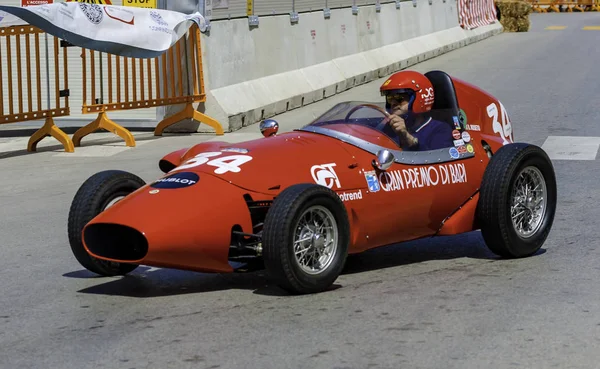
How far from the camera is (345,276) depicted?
7320mm

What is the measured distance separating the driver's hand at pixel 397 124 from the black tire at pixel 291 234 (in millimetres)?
1113

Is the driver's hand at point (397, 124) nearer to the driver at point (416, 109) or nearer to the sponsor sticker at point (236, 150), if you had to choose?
the driver at point (416, 109)

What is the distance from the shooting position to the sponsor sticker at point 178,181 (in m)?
6.76

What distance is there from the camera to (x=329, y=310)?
6.36 meters

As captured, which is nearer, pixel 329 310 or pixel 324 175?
pixel 329 310

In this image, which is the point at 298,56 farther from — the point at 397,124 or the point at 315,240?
the point at 315,240

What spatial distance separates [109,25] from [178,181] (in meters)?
7.36

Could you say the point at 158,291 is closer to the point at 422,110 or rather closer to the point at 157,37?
the point at 422,110

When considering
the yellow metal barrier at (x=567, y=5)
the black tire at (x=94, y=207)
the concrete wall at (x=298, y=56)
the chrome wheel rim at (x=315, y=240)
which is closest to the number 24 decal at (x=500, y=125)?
the chrome wheel rim at (x=315, y=240)

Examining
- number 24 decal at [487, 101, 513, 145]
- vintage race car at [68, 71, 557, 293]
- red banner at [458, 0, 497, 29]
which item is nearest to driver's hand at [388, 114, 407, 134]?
vintage race car at [68, 71, 557, 293]

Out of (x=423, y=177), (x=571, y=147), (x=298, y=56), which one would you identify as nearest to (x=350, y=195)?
(x=423, y=177)

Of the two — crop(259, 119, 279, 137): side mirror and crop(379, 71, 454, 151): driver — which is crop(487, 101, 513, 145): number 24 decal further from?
crop(259, 119, 279, 137): side mirror

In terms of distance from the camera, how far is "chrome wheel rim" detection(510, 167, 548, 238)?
25.8 ft

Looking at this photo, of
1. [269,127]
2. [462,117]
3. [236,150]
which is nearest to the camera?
[236,150]
